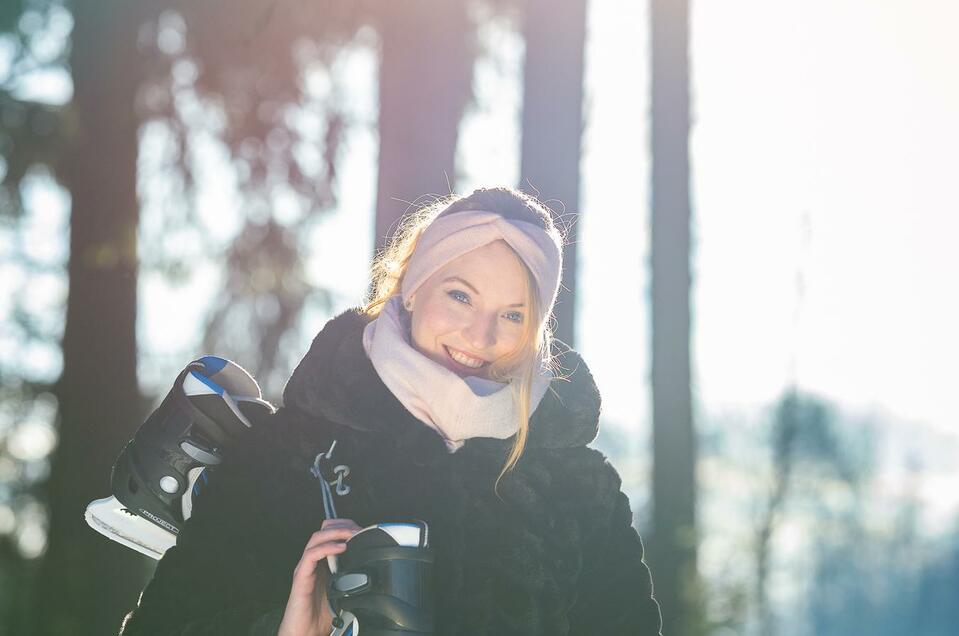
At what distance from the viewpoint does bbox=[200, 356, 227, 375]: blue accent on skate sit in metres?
2.79

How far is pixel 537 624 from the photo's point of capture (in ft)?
8.70

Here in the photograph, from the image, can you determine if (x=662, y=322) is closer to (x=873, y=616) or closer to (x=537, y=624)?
(x=537, y=624)

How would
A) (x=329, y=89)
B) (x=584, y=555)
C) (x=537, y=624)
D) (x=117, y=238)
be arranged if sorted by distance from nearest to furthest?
A: (x=537, y=624) < (x=584, y=555) < (x=117, y=238) < (x=329, y=89)

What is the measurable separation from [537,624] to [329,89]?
16.2 feet

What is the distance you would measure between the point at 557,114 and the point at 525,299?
75.7 inches

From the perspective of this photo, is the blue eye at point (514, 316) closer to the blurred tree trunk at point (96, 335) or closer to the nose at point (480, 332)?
the nose at point (480, 332)

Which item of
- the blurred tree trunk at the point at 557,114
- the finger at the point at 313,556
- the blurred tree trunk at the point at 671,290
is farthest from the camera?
the blurred tree trunk at the point at 671,290

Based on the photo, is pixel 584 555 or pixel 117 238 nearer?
pixel 584 555

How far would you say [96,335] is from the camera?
6.32 metres

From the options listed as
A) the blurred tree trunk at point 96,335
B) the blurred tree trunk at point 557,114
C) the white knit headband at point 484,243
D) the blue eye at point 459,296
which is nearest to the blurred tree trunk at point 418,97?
the blurred tree trunk at point 557,114

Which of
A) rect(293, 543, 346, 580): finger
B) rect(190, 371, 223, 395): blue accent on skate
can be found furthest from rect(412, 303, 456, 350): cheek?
rect(293, 543, 346, 580): finger

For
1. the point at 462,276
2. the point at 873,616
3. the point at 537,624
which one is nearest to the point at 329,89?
the point at 462,276

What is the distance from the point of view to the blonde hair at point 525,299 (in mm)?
2754

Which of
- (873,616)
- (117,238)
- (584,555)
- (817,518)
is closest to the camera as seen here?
(584,555)
